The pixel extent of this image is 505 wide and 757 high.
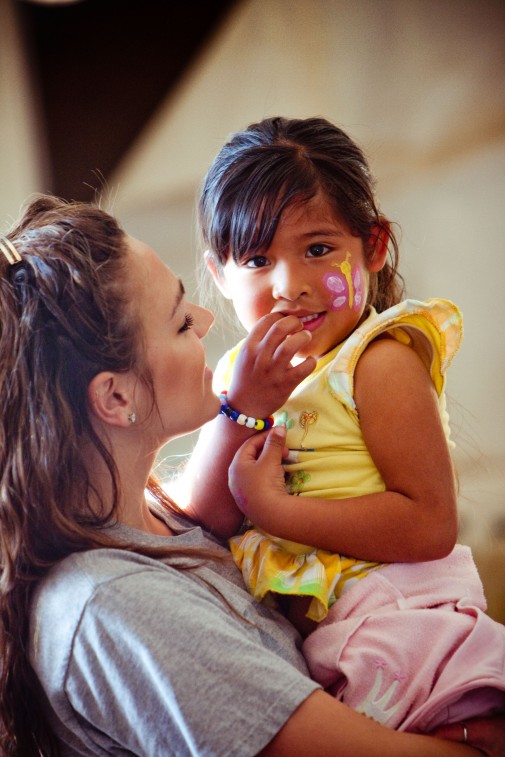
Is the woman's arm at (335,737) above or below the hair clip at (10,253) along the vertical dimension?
below

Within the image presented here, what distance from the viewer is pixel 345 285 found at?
1379mm

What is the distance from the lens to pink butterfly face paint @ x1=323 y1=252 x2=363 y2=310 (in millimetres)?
1369

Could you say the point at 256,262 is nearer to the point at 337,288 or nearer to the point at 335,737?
the point at 337,288

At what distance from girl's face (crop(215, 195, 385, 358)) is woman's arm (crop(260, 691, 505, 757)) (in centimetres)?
59

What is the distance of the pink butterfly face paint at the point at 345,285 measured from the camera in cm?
137

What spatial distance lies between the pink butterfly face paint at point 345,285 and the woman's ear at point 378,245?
81 millimetres

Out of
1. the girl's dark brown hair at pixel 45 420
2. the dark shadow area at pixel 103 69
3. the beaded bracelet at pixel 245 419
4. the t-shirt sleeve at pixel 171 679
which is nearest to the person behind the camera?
the t-shirt sleeve at pixel 171 679

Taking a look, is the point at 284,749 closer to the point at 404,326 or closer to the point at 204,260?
the point at 404,326

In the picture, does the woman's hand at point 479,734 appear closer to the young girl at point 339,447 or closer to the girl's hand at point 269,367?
the young girl at point 339,447

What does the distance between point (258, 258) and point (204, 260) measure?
22 cm

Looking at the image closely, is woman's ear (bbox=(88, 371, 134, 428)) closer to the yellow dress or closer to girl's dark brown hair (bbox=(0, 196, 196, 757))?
girl's dark brown hair (bbox=(0, 196, 196, 757))

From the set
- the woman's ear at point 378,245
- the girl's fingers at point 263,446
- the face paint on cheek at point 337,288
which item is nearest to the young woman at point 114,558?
the girl's fingers at point 263,446

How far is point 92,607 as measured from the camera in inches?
39.4

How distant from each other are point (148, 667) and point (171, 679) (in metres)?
0.03
